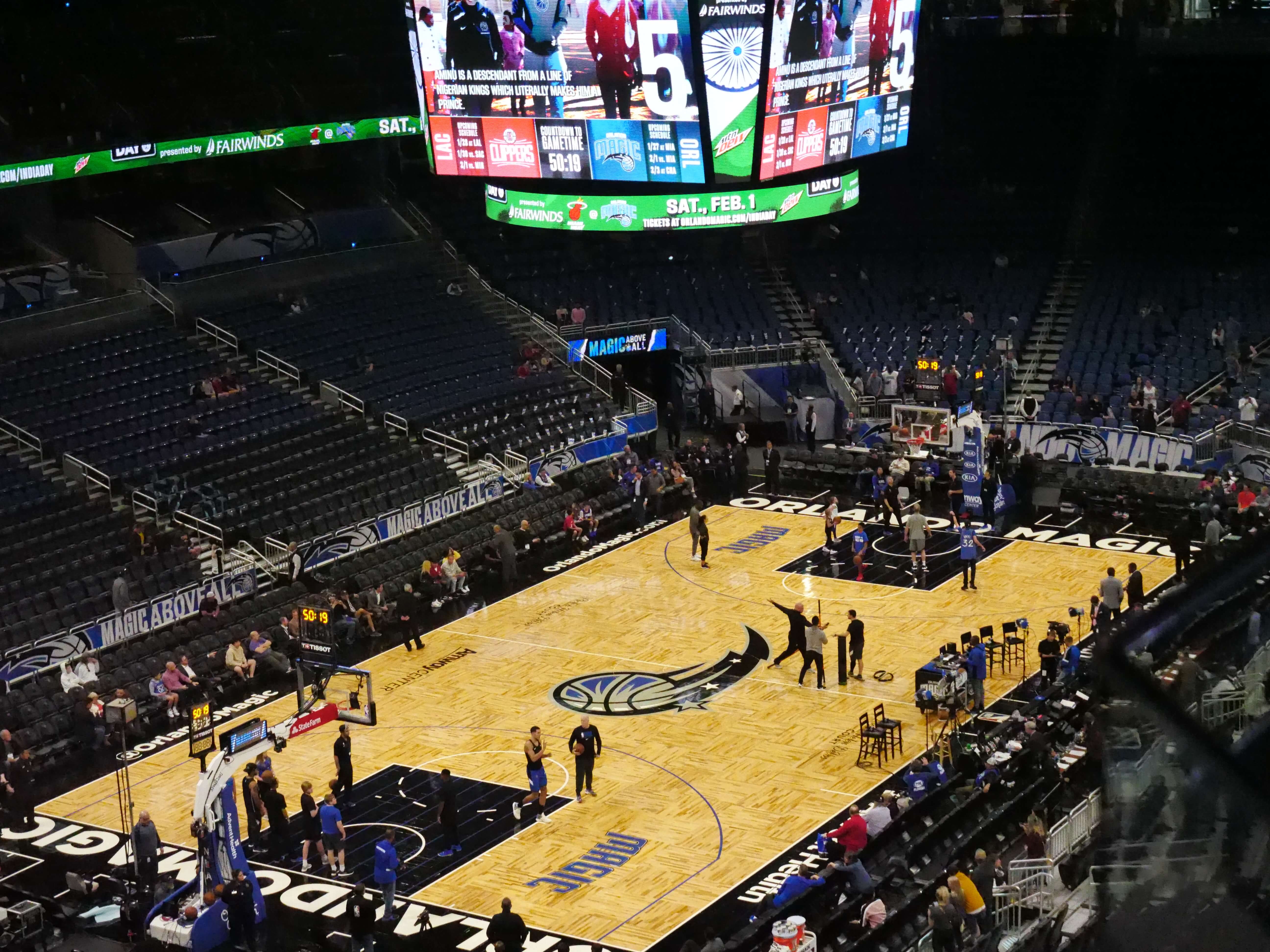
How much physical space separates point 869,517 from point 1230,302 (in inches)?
541

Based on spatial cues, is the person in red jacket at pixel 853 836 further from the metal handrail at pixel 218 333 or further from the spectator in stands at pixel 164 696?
the metal handrail at pixel 218 333

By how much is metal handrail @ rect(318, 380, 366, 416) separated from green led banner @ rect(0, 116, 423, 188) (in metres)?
7.06

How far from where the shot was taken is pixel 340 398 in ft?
129

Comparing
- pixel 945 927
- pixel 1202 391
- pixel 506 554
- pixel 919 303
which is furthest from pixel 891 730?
pixel 919 303

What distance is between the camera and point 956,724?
25.7 metres

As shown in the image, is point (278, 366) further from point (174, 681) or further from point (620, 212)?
point (174, 681)

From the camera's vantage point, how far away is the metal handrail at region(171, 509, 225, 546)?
3278 cm

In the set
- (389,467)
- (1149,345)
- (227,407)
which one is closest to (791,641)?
(389,467)

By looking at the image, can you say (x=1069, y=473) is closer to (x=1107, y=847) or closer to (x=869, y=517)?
(x=869, y=517)

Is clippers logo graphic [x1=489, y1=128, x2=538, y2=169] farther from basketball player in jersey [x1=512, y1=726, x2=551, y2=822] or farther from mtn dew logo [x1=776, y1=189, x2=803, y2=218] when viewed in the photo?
basketball player in jersey [x1=512, y1=726, x2=551, y2=822]

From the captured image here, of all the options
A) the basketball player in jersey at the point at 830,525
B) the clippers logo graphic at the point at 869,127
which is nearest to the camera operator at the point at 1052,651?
the basketball player in jersey at the point at 830,525

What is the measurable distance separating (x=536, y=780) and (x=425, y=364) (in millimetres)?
19861

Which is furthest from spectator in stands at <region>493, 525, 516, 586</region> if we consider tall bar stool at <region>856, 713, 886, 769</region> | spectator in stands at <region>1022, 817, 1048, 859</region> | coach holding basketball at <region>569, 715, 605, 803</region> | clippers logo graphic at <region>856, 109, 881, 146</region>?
spectator in stands at <region>1022, 817, 1048, 859</region>

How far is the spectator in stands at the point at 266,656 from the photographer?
29484 mm
